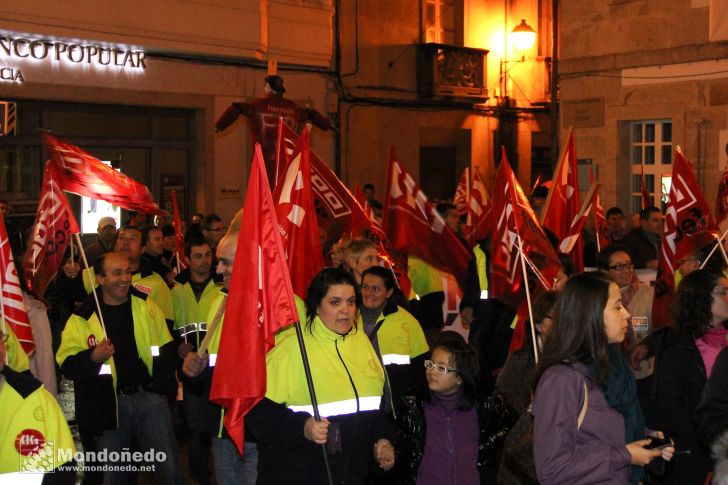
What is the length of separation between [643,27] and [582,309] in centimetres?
1324

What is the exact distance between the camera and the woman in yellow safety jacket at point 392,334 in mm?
6340

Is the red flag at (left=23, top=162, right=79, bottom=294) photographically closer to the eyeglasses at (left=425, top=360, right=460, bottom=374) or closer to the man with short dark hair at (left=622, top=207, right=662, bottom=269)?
the eyeglasses at (left=425, top=360, right=460, bottom=374)

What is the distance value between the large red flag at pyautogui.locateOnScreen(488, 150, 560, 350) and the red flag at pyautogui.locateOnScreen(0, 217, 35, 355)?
3.05 m

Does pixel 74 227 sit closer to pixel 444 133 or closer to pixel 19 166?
pixel 19 166

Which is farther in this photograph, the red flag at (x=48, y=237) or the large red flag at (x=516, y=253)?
the red flag at (x=48, y=237)

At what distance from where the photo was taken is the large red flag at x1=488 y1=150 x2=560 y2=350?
6891 millimetres

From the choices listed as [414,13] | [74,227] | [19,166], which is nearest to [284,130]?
[74,227]

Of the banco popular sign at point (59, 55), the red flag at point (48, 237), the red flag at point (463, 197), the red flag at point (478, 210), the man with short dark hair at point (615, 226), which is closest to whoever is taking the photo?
the red flag at point (48, 237)

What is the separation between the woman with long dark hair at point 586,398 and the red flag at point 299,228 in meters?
2.64

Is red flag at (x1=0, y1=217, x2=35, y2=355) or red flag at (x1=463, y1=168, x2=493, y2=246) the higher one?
red flag at (x1=463, y1=168, x2=493, y2=246)

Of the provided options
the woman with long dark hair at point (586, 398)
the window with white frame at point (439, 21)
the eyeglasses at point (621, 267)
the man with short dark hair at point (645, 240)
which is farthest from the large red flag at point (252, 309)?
the window with white frame at point (439, 21)

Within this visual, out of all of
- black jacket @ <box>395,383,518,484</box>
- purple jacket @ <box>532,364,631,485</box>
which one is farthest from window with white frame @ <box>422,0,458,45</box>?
purple jacket @ <box>532,364,631,485</box>

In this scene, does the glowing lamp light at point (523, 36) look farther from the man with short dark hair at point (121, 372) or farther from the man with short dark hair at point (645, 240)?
the man with short dark hair at point (121, 372)

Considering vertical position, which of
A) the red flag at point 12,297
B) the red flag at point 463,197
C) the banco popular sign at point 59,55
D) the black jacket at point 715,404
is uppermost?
the banco popular sign at point 59,55
